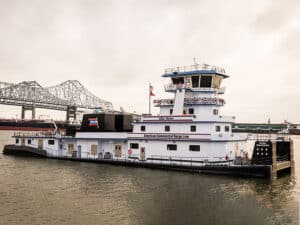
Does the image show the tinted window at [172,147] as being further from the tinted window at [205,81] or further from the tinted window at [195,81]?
the tinted window at [205,81]

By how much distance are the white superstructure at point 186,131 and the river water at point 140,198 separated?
86.4 inches

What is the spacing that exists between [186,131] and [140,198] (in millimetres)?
10969

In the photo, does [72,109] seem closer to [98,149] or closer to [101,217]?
[98,149]

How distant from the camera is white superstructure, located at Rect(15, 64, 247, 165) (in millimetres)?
29578

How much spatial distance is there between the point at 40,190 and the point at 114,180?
232 inches

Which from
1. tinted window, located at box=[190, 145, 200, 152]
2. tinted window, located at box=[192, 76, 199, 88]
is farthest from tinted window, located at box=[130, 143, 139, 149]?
tinted window, located at box=[192, 76, 199, 88]

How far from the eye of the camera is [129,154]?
3384cm

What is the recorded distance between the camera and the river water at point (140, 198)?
17.3 meters

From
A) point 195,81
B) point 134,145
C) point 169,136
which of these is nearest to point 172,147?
point 169,136

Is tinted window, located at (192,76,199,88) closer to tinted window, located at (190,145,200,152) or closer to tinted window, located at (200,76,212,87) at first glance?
tinted window, located at (200,76,212,87)

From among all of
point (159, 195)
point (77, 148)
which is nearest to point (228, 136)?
point (159, 195)

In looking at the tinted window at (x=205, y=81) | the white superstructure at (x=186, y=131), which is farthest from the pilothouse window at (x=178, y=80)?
the tinted window at (x=205, y=81)

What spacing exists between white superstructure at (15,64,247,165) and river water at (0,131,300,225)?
219 centimetres

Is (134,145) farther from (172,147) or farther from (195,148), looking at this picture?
(195,148)
